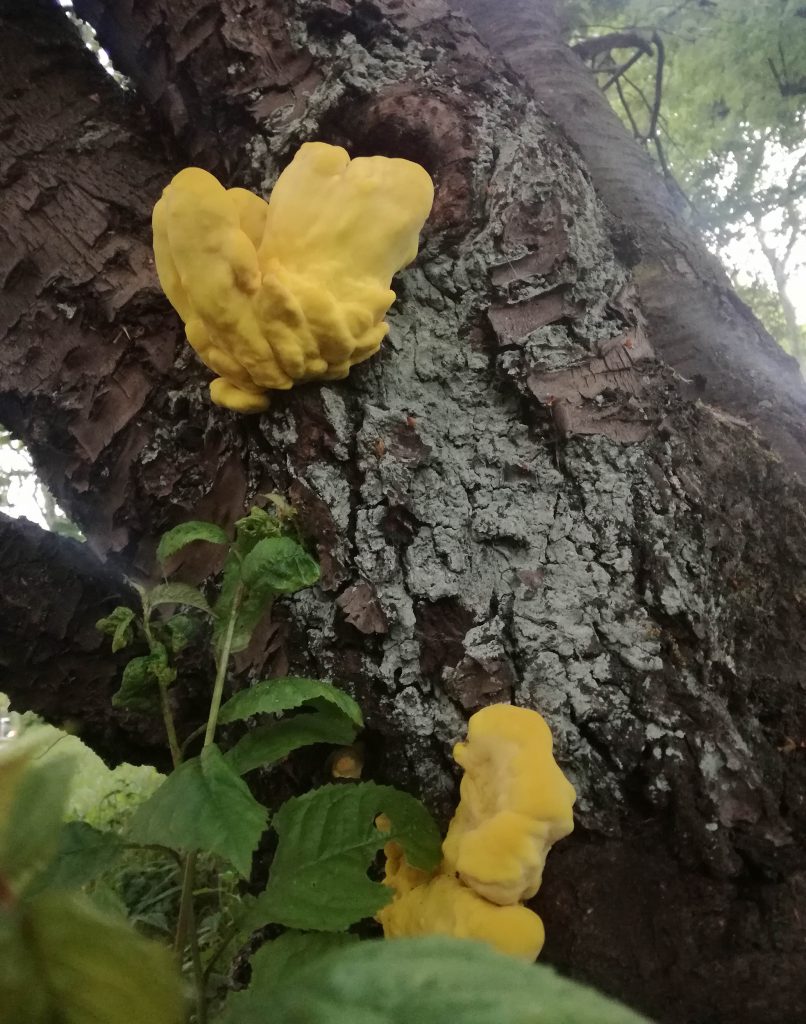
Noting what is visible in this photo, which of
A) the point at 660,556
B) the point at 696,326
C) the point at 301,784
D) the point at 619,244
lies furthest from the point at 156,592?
the point at 696,326

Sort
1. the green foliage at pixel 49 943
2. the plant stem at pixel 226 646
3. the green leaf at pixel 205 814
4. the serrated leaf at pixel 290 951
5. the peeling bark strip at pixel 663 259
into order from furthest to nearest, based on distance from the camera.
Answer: the peeling bark strip at pixel 663 259, the plant stem at pixel 226 646, the serrated leaf at pixel 290 951, the green leaf at pixel 205 814, the green foliage at pixel 49 943

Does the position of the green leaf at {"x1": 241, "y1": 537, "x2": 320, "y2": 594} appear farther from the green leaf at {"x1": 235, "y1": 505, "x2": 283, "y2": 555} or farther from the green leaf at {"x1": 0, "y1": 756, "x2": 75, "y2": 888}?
the green leaf at {"x1": 0, "y1": 756, "x2": 75, "y2": 888}

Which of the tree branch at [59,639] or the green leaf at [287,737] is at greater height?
the green leaf at [287,737]

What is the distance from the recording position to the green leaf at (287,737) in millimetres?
885

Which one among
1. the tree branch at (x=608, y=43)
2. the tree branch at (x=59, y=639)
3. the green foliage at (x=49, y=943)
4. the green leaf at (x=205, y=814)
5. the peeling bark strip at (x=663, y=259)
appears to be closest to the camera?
the green foliage at (x=49, y=943)

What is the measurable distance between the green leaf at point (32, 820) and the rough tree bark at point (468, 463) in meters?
0.74

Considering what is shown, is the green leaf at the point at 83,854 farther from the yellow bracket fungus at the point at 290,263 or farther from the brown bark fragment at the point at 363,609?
the yellow bracket fungus at the point at 290,263

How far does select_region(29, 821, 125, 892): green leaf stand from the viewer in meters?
0.80

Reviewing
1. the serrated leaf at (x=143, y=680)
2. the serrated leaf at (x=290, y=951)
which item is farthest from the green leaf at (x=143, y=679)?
the serrated leaf at (x=290, y=951)

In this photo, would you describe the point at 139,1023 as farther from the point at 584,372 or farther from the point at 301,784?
the point at 584,372

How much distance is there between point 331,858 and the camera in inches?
32.9

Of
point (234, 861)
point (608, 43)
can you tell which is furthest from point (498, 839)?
point (608, 43)

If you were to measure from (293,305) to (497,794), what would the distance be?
66 centimetres

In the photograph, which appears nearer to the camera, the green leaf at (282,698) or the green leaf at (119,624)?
the green leaf at (282,698)
